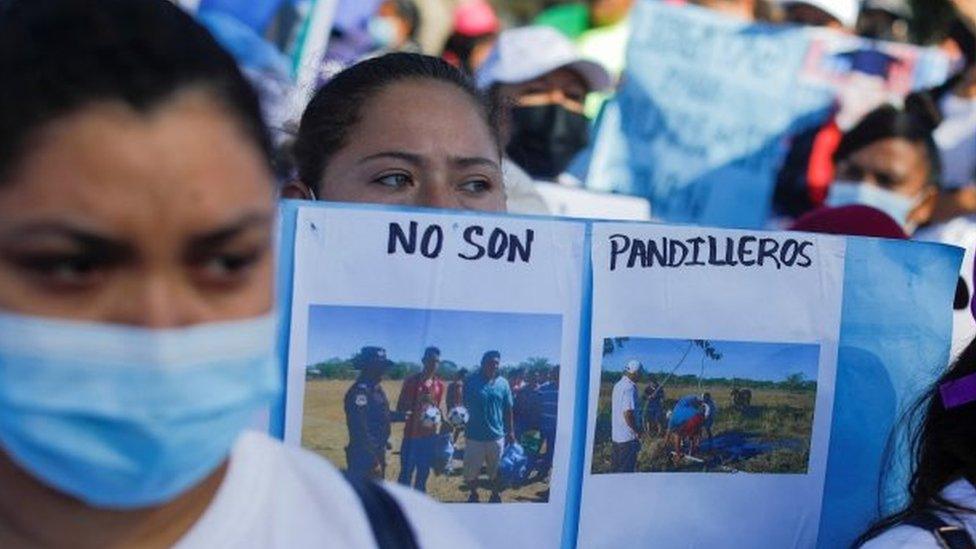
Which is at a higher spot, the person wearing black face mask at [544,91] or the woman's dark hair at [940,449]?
the person wearing black face mask at [544,91]

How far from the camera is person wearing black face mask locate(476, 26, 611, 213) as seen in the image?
6363mm

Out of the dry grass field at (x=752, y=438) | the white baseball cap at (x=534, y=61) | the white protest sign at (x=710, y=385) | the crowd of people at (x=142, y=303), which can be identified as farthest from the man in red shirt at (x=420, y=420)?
the white baseball cap at (x=534, y=61)

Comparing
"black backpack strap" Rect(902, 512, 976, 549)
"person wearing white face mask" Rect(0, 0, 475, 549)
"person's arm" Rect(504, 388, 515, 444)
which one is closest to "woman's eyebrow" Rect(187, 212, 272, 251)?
"person wearing white face mask" Rect(0, 0, 475, 549)

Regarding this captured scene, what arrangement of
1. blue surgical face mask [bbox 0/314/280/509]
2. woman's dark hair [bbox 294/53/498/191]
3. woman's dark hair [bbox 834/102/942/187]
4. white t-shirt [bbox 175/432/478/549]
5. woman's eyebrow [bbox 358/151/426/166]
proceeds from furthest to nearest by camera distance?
woman's dark hair [bbox 834/102/942/187] < woman's dark hair [bbox 294/53/498/191] < woman's eyebrow [bbox 358/151/426/166] < white t-shirt [bbox 175/432/478/549] < blue surgical face mask [bbox 0/314/280/509]

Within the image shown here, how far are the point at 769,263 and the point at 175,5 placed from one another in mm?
1356

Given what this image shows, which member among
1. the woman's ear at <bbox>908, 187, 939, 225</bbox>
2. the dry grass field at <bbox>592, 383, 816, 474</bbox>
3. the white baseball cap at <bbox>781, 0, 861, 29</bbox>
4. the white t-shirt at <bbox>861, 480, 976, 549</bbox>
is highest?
the white baseball cap at <bbox>781, 0, 861, 29</bbox>

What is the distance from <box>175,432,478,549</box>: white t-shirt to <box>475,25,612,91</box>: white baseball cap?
4.75 meters

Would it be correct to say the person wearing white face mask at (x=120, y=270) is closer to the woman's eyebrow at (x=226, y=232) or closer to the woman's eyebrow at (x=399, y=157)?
the woman's eyebrow at (x=226, y=232)

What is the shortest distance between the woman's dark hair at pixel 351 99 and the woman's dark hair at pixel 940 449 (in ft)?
3.32

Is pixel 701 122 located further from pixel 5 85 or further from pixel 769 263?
pixel 5 85

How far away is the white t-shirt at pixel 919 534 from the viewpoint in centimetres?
233

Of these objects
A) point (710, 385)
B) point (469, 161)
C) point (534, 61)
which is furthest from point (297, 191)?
point (534, 61)

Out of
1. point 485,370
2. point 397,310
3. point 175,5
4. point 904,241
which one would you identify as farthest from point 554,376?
point 175,5

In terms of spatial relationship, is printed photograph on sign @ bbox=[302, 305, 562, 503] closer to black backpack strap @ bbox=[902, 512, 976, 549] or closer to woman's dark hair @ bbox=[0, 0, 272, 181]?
black backpack strap @ bbox=[902, 512, 976, 549]
